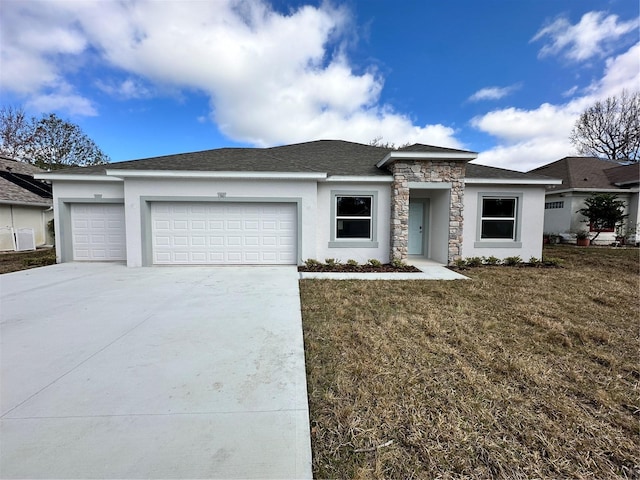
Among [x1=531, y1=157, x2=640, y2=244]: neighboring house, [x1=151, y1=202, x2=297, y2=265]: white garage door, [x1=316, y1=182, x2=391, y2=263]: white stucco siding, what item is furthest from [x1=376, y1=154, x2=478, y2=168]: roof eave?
[x1=531, y1=157, x2=640, y2=244]: neighboring house

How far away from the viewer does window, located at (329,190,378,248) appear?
9.67 metres

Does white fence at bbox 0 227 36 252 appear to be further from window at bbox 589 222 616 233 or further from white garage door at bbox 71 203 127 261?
window at bbox 589 222 616 233

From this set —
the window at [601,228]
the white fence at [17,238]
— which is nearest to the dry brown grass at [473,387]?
the window at [601,228]

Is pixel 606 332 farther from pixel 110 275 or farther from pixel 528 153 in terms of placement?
pixel 528 153

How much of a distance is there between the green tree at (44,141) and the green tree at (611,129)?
153ft

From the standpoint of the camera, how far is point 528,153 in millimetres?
Answer: 28672

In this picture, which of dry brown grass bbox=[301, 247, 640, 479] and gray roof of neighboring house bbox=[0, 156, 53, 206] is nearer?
dry brown grass bbox=[301, 247, 640, 479]

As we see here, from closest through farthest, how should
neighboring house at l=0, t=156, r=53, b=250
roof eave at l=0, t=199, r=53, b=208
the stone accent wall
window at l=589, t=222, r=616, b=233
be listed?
the stone accent wall, roof eave at l=0, t=199, r=53, b=208, neighboring house at l=0, t=156, r=53, b=250, window at l=589, t=222, r=616, b=233

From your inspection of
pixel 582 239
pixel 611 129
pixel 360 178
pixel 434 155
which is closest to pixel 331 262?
pixel 360 178

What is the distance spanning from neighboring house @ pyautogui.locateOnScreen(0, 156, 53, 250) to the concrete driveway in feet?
38.7

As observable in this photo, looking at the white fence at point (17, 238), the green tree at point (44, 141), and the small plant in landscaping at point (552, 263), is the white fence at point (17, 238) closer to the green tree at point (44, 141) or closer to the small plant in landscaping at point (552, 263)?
the green tree at point (44, 141)

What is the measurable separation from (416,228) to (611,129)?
27.8 m

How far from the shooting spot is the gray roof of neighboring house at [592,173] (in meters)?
15.9

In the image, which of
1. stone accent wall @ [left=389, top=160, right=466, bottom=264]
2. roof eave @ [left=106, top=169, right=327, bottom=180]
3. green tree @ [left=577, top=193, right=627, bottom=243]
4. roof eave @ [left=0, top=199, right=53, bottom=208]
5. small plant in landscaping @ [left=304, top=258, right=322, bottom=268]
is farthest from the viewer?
green tree @ [left=577, top=193, right=627, bottom=243]
